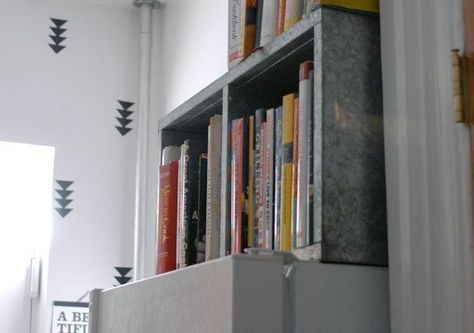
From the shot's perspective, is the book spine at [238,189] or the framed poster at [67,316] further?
the framed poster at [67,316]

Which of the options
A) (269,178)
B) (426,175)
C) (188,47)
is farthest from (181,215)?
(188,47)

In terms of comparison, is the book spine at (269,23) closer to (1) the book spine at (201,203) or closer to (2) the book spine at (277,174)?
(2) the book spine at (277,174)

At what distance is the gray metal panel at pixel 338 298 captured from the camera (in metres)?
1.12

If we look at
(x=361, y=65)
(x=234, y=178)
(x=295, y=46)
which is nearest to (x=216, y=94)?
(x=234, y=178)

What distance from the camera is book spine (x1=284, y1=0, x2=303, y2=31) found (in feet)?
4.61

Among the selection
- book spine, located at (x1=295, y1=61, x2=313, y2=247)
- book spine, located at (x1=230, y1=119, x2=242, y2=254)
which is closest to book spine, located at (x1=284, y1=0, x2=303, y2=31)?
book spine, located at (x1=295, y1=61, x2=313, y2=247)

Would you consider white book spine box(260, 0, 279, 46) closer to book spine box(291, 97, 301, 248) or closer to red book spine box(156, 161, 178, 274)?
book spine box(291, 97, 301, 248)

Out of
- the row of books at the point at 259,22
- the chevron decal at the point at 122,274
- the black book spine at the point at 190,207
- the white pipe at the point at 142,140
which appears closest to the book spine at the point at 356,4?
the row of books at the point at 259,22

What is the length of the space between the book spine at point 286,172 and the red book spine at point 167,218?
451mm

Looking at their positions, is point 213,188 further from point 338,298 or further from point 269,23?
point 338,298

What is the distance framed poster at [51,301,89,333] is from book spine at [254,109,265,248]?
1.86 meters

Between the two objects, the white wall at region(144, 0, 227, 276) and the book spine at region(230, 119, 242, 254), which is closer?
the book spine at region(230, 119, 242, 254)

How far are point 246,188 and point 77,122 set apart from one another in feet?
6.54

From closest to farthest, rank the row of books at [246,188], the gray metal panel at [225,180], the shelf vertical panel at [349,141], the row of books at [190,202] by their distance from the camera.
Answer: the shelf vertical panel at [349,141]
the row of books at [246,188]
the gray metal panel at [225,180]
the row of books at [190,202]
